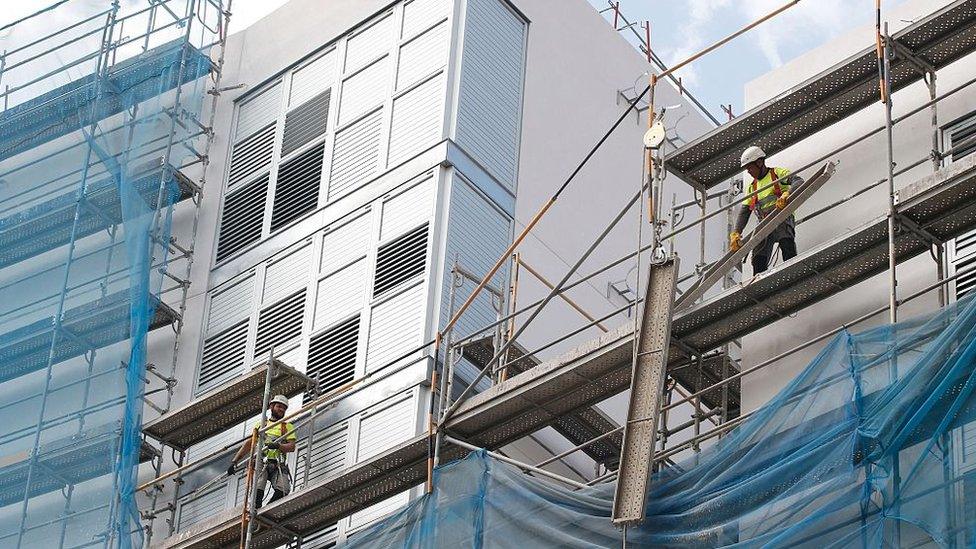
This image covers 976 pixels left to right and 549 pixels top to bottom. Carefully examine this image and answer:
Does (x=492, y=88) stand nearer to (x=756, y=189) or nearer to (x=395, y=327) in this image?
(x=395, y=327)

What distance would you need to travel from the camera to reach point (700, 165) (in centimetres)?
1950

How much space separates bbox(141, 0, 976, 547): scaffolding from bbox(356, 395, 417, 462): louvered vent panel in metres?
0.36

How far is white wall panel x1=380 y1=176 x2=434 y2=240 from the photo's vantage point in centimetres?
2286

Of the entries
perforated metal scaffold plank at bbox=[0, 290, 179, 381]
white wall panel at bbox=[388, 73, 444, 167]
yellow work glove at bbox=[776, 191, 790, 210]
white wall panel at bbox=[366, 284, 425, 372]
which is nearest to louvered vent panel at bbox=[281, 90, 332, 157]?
white wall panel at bbox=[388, 73, 444, 167]

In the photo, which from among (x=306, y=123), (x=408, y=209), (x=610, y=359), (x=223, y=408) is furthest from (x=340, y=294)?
(x=610, y=359)

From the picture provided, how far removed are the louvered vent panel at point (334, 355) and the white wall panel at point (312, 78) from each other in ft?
14.3

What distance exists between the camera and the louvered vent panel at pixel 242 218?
83.5 feet

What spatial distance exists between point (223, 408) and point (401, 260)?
3018 millimetres

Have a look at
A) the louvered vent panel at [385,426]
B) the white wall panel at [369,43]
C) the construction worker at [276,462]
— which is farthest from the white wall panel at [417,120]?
the construction worker at [276,462]

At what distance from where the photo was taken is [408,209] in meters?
23.1

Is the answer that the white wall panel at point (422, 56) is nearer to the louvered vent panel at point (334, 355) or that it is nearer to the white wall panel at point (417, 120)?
the white wall panel at point (417, 120)

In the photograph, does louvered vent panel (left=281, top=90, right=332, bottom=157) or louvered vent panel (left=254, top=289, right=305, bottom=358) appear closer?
louvered vent panel (left=254, top=289, right=305, bottom=358)

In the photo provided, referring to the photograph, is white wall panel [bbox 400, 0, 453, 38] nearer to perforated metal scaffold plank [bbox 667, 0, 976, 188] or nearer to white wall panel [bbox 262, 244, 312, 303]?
white wall panel [bbox 262, 244, 312, 303]

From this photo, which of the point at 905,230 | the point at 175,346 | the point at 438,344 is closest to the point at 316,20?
the point at 175,346
